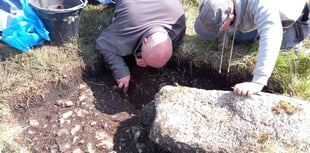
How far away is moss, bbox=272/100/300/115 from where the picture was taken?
252cm

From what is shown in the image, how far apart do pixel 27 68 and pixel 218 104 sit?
66.6 inches

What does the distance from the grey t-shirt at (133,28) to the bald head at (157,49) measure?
0.08 meters

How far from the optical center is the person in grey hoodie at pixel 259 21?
8.63ft

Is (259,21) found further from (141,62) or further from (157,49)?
(141,62)

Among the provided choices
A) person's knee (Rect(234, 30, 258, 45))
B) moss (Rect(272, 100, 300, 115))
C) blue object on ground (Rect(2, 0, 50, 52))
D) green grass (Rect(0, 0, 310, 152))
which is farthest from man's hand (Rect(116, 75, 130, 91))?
moss (Rect(272, 100, 300, 115))

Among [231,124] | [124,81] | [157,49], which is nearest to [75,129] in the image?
[124,81]

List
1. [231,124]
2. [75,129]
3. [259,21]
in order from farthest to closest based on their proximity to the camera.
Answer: [75,129] < [259,21] < [231,124]

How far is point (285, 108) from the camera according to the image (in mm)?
2535

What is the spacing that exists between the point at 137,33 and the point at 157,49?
0.28 m

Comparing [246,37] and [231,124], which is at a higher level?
[246,37]

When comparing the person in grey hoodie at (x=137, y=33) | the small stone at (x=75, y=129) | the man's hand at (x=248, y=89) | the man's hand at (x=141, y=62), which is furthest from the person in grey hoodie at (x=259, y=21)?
the small stone at (x=75, y=129)

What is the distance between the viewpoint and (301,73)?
10.6ft

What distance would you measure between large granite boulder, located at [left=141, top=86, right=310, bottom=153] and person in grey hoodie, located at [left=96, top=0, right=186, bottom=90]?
78 centimetres

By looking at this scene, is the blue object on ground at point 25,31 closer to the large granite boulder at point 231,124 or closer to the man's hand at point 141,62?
the man's hand at point 141,62
